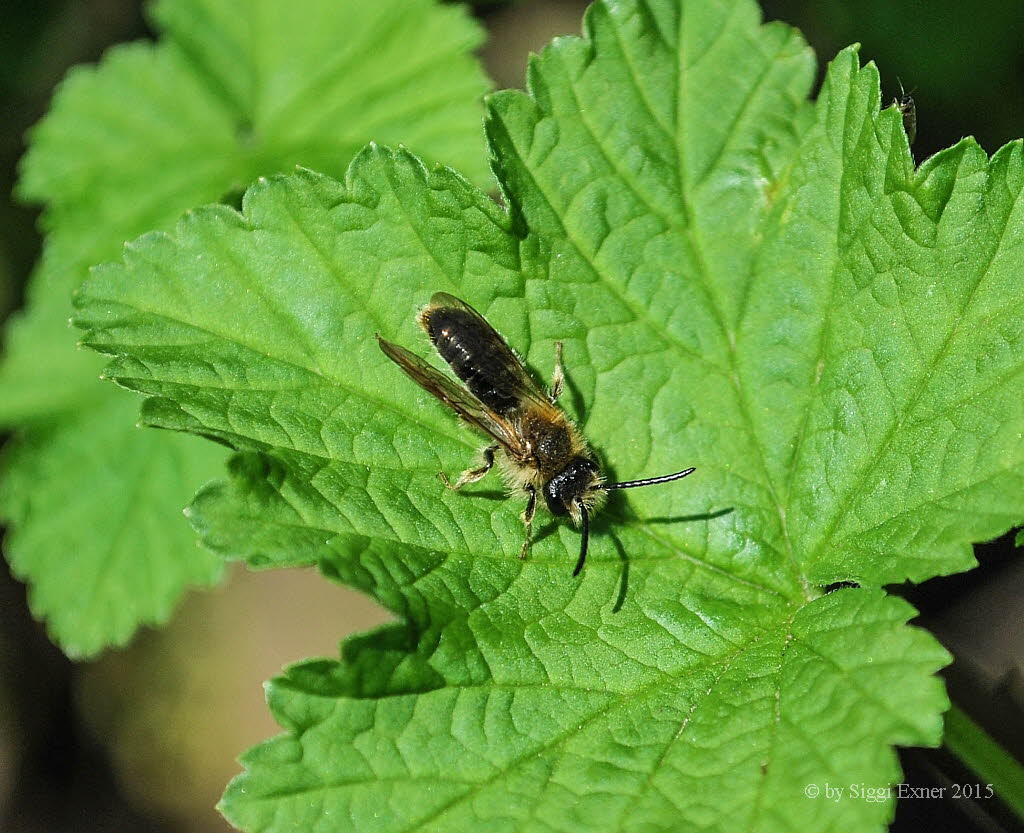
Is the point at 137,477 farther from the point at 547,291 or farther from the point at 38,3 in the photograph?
the point at 38,3

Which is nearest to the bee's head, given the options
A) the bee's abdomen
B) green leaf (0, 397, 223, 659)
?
the bee's abdomen

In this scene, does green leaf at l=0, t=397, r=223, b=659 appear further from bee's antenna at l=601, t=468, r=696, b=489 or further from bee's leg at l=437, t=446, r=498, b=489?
bee's antenna at l=601, t=468, r=696, b=489

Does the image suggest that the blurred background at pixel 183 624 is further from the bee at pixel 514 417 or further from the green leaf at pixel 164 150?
the bee at pixel 514 417

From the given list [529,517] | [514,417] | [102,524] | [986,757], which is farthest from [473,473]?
[102,524]

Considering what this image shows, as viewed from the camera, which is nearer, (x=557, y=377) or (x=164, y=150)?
(x=557, y=377)

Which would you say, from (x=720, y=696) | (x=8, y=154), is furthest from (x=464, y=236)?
(x=8, y=154)

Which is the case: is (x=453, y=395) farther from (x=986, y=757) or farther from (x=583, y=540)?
(x=986, y=757)
